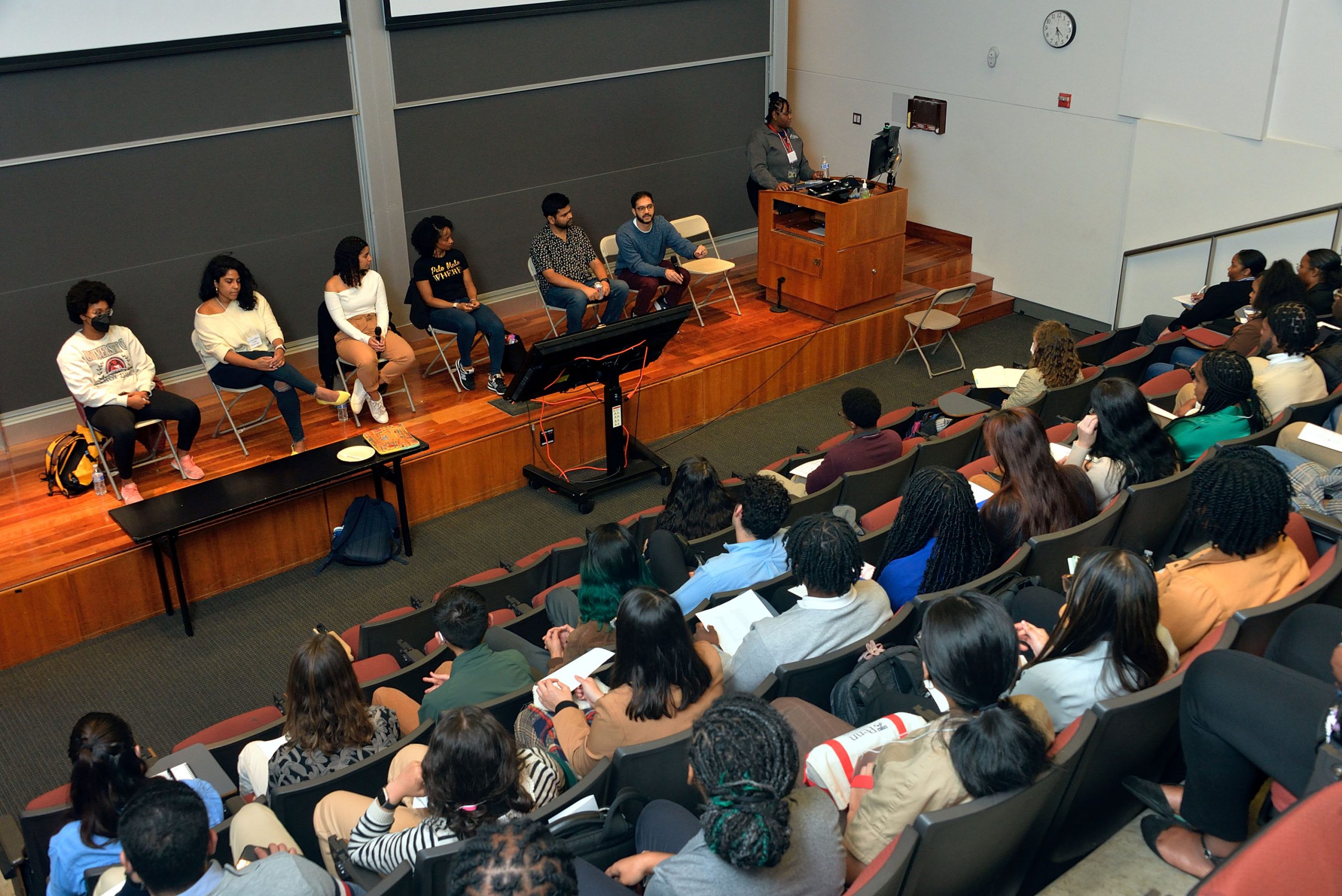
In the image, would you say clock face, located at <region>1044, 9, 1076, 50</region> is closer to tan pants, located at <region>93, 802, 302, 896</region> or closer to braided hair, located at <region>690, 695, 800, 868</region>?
braided hair, located at <region>690, 695, 800, 868</region>

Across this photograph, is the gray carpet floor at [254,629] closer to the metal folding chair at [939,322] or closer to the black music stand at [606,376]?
the black music stand at [606,376]

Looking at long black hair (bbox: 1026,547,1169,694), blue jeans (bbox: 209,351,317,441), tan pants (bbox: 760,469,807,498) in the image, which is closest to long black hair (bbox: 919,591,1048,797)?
long black hair (bbox: 1026,547,1169,694)

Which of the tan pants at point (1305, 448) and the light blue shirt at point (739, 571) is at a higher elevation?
the tan pants at point (1305, 448)

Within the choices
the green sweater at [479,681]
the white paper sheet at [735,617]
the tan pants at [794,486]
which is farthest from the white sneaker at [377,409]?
the white paper sheet at [735,617]

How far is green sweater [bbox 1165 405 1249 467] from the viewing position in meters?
4.23

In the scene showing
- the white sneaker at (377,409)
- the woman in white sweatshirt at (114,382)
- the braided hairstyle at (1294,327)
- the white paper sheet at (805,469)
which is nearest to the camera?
the braided hairstyle at (1294,327)

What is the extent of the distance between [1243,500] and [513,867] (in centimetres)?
204

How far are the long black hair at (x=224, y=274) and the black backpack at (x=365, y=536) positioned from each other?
129 centimetres

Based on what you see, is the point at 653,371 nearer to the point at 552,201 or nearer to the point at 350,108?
the point at 552,201

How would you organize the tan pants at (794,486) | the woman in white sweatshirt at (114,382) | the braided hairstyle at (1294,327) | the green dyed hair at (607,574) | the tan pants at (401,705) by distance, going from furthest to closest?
the woman in white sweatshirt at (114,382) → the tan pants at (794,486) → the braided hairstyle at (1294,327) → the green dyed hair at (607,574) → the tan pants at (401,705)

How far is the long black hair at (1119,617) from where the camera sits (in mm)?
2486

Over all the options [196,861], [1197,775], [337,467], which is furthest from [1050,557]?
[337,467]

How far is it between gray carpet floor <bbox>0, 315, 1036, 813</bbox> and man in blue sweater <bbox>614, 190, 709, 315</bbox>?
1086 millimetres

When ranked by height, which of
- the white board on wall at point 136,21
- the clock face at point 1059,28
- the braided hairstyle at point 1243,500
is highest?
the white board on wall at point 136,21
